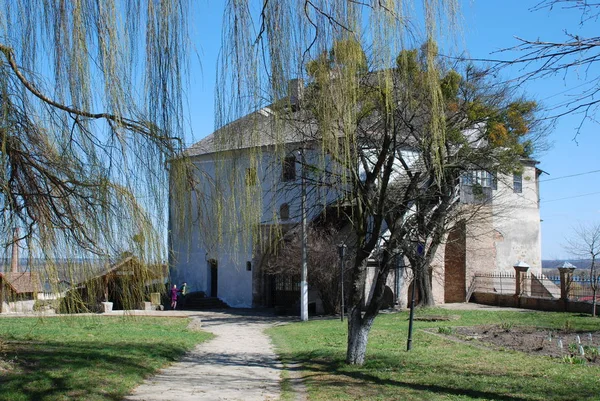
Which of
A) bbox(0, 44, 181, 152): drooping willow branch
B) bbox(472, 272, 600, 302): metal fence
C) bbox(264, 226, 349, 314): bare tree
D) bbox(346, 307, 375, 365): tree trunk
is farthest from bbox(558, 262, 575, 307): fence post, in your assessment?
bbox(0, 44, 181, 152): drooping willow branch

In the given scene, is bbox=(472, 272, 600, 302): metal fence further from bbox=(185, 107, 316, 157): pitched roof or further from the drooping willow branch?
the drooping willow branch

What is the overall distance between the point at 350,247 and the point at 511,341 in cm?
1028

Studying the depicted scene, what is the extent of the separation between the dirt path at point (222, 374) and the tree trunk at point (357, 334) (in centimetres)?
139

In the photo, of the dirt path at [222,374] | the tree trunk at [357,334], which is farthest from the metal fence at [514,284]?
the tree trunk at [357,334]

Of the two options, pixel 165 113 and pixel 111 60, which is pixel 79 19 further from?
pixel 165 113

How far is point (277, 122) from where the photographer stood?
437 centimetres

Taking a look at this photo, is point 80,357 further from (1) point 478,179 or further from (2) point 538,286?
(2) point 538,286

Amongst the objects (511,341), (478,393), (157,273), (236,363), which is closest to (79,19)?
(157,273)

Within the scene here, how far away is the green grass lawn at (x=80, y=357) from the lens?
26.1 feet

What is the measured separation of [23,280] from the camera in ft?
16.4

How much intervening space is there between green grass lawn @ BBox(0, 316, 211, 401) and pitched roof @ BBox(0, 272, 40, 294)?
62 cm

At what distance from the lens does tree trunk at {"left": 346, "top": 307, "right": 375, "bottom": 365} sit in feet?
37.0

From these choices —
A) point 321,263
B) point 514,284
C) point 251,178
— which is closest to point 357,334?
point 251,178

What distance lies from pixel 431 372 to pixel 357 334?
143 centimetres
